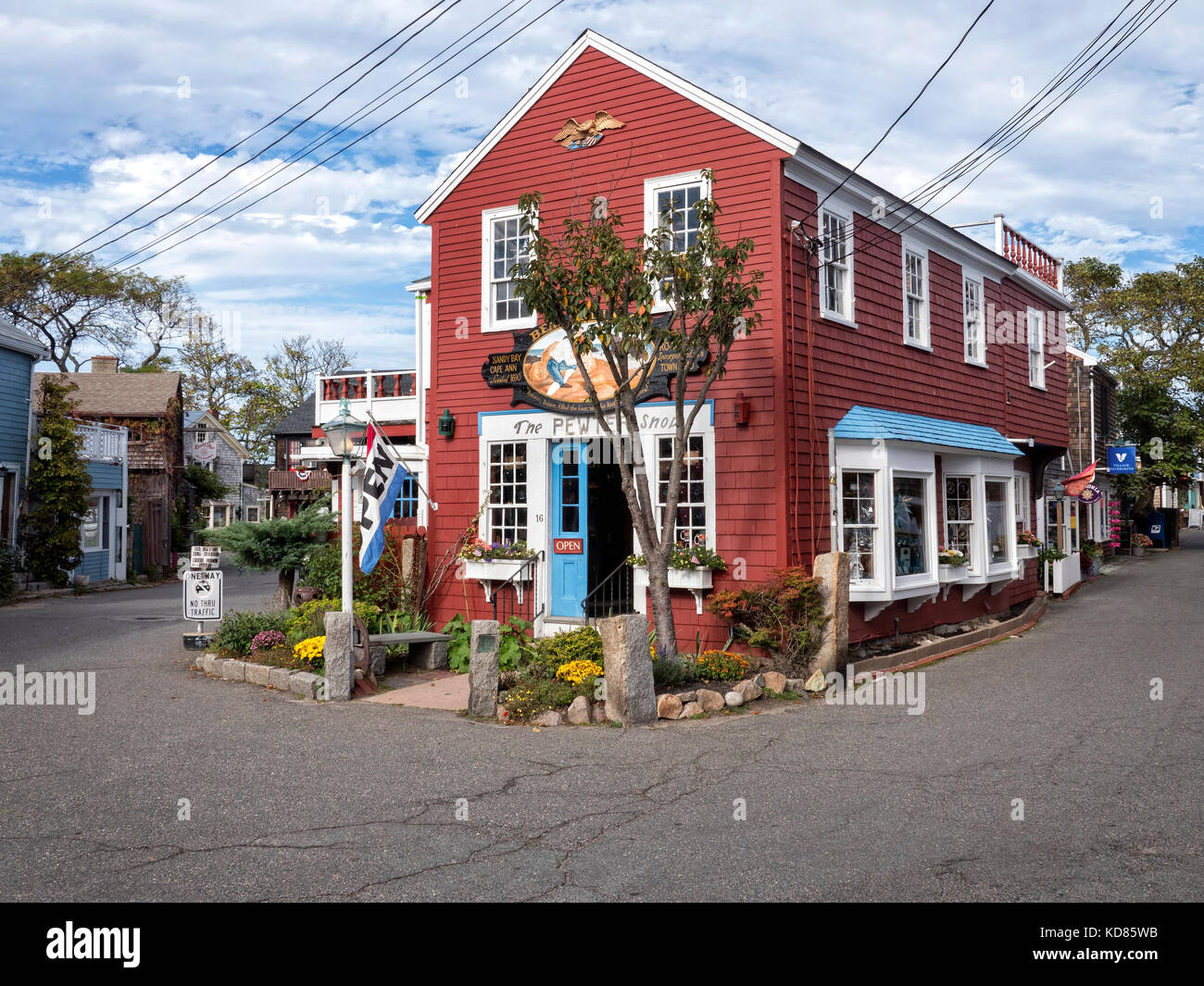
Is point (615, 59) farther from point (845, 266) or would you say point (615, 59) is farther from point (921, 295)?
point (921, 295)

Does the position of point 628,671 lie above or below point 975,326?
below

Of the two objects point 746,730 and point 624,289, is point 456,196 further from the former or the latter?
point 746,730

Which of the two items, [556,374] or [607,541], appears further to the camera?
[607,541]

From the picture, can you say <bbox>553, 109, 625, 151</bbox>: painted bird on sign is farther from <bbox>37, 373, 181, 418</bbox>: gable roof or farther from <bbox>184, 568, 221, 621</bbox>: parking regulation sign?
<bbox>37, 373, 181, 418</bbox>: gable roof

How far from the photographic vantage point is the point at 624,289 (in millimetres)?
10219

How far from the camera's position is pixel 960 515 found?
1482cm

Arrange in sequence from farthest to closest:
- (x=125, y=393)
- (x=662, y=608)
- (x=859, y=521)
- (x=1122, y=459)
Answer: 1. (x=125, y=393)
2. (x=1122, y=459)
3. (x=859, y=521)
4. (x=662, y=608)

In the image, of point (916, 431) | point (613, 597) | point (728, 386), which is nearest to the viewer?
point (728, 386)

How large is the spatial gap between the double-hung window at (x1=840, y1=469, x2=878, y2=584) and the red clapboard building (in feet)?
0.11

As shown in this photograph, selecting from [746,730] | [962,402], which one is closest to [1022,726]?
[746,730]

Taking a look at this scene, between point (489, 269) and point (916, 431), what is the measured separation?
20.8 ft

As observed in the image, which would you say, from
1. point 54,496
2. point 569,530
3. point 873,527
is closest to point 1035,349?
point 873,527

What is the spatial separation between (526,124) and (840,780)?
33.2 feet

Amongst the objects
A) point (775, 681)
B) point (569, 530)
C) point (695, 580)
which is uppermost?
point (569, 530)
